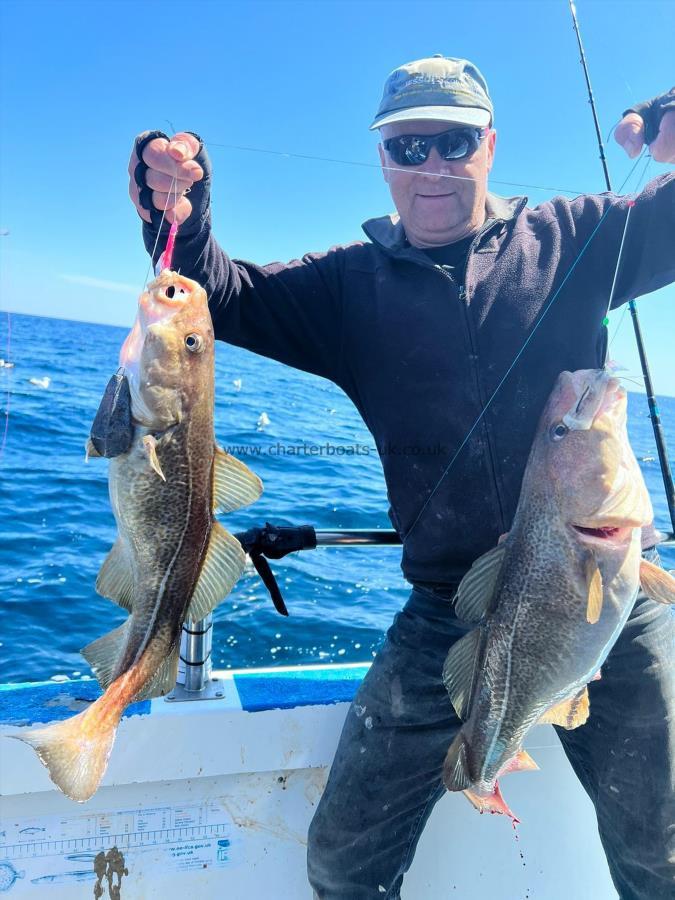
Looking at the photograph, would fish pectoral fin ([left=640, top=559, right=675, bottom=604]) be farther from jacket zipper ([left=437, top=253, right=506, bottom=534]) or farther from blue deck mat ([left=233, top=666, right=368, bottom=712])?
blue deck mat ([left=233, top=666, right=368, bottom=712])

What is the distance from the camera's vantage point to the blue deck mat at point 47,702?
2674mm

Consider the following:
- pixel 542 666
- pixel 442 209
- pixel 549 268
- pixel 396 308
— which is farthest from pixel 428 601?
pixel 442 209

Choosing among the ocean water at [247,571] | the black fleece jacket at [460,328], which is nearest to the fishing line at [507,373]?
the black fleece jacket at [460,328]

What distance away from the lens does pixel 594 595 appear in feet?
6.77

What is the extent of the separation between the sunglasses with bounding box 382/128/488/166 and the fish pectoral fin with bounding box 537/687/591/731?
230cm

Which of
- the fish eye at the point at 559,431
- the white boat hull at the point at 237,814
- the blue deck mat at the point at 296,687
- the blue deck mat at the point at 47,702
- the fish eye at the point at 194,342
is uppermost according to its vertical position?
the fish eye at the point at 194,342

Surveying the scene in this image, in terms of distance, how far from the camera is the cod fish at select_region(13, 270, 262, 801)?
2.04m

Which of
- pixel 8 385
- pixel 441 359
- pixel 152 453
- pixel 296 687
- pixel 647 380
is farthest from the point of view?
pixel 8 385

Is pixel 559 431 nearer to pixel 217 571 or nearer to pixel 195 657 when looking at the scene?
pixel 217 571

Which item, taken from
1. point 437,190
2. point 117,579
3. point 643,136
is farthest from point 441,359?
point 117,579

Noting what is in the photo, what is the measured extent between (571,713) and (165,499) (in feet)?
5.29

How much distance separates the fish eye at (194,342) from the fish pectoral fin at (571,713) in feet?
5.71

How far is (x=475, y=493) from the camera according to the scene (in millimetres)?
2748

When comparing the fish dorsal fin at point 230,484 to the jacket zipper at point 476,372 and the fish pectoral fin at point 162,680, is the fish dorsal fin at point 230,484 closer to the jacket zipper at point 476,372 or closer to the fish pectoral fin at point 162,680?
the fish pectoral fin at point 162,680
